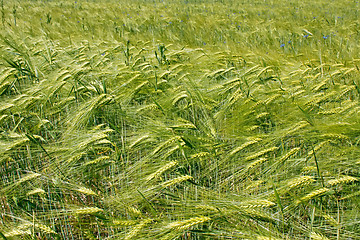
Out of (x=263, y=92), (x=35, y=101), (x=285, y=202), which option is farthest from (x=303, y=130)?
(x=35, y=101)

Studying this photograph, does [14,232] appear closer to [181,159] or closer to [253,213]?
[181,159]

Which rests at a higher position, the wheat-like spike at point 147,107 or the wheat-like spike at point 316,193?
the wheat-like spike at point 147,107

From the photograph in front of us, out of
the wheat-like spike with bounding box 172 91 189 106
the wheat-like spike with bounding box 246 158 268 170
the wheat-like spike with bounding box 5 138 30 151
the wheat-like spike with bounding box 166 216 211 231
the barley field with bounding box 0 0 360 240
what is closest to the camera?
the wheat-like spike with bounding box 166 216 211 231

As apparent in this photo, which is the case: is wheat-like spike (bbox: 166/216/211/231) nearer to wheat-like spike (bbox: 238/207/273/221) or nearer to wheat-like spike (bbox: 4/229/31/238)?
wheat-like spike (bbox: 238/207/273/221)

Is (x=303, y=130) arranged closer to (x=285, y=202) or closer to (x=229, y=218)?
(x=285, y=202)

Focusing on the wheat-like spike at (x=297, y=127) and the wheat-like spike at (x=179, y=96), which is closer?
the wheat-like spike at (x=297, y=127)

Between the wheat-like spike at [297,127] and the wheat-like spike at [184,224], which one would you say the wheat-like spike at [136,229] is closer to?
the wheat-like spike at [184,224]

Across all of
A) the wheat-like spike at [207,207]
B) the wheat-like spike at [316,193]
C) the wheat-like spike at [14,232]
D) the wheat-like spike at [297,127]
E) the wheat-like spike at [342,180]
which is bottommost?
the wheat-like spike at [14,232]

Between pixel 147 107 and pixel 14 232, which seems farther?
pixel 147 107

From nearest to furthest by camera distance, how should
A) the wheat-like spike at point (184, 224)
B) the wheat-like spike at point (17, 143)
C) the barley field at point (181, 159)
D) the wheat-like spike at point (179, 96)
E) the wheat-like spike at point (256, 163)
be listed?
the wheat-like spike at point (184, 224) < the barley field at point (181, 159) < the wheat-like spike at point (256, 163) < the wheat-like spike at point (17, 143) < the wheat-like spike at point (179, 96)

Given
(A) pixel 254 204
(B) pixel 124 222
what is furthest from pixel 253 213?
(B) pixel 124 222

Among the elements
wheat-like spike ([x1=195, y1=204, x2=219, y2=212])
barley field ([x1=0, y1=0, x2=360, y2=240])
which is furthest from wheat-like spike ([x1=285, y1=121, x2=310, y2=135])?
wheat-like spike ([x1=195, y1=204, x2=219, y2=212])

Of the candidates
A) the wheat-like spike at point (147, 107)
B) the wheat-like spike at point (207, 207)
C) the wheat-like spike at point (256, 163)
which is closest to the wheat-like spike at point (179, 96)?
the wheat-like spike at point (147, 107)

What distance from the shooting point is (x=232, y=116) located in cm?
145
